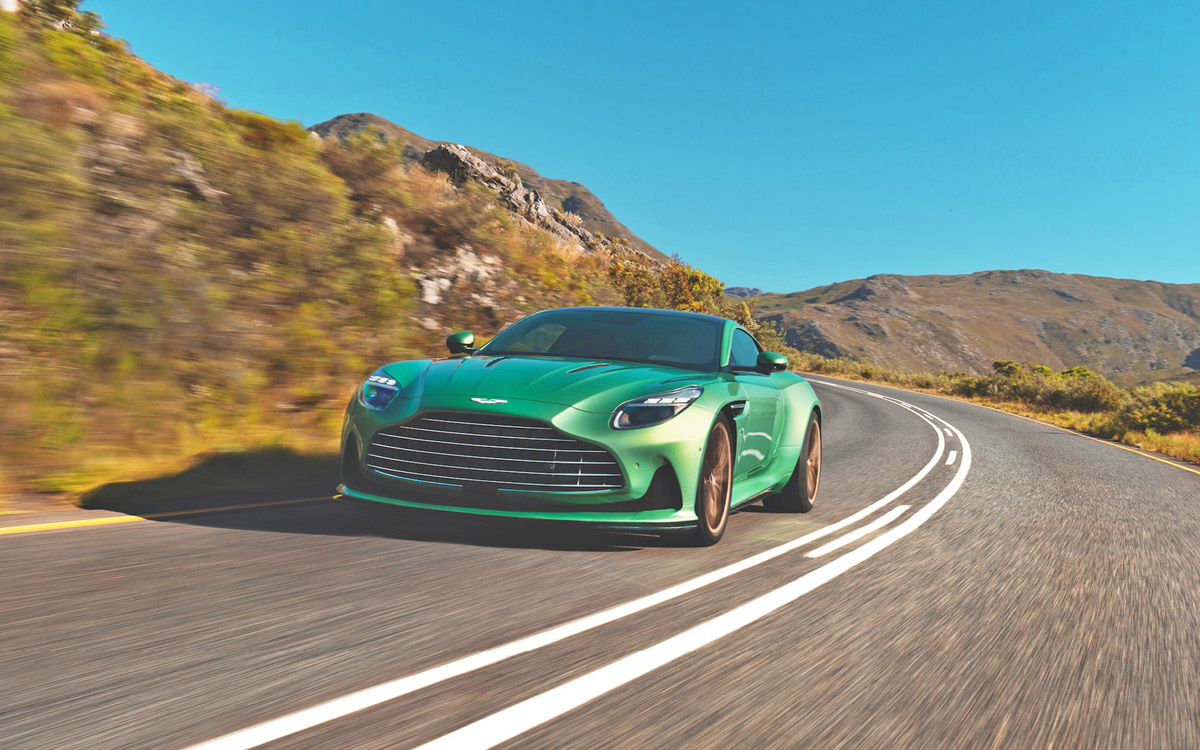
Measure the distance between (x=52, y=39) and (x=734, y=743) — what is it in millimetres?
11230

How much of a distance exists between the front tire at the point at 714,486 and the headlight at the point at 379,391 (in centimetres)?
173

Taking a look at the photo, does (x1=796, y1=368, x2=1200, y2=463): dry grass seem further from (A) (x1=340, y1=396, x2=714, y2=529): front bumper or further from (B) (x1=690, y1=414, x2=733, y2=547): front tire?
(A) (x1=340, y1=396, x2=714, y2=529): front bumper

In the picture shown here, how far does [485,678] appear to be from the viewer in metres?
2.70

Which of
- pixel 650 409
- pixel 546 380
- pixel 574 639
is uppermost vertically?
pixel 546 380

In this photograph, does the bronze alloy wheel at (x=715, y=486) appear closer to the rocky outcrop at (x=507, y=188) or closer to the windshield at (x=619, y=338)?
the windshield at (x=619, y=338)

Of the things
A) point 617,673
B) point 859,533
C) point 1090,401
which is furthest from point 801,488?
point 1090,401

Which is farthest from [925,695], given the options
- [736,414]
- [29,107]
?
[29,107]

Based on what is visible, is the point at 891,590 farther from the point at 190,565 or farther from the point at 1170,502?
the point at 1170,502

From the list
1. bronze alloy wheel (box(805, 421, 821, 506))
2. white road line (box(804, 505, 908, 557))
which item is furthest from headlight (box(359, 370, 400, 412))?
bronze alloy wheel (box(805, 421, 821, 506))

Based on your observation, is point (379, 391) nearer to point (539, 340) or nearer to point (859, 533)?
point (539, 340)

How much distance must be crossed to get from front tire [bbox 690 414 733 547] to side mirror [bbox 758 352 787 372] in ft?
3.23

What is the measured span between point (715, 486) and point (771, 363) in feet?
4.30

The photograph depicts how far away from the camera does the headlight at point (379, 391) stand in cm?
467

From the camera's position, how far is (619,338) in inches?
233
